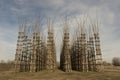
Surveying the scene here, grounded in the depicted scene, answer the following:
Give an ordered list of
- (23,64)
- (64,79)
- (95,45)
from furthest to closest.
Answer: (23,64) < (95,45) < (64,79)

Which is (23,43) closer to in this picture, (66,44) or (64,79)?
(66,44)

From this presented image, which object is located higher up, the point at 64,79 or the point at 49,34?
the point at 49,34

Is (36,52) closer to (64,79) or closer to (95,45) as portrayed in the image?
(95,45)

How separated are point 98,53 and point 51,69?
6.83 meters

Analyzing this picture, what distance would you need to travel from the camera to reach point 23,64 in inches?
1216

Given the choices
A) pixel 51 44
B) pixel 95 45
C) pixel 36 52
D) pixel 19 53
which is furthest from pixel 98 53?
pixel 19 53

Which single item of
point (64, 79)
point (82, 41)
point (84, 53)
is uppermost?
point (82, 41)

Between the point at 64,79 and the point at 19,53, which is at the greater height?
the point at 19,53

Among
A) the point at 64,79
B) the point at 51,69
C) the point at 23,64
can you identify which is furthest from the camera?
the point at 23,64

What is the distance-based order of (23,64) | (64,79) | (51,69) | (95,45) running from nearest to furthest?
1. (64,79)
2. (51,69)
3. (95,45)
4. (23,64)

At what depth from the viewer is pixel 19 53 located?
2931cm

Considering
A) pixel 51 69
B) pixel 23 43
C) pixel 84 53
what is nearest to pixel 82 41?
pixel 84 53

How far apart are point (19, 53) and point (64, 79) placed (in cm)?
1184

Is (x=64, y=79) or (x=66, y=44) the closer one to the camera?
(x=64, y=79)
